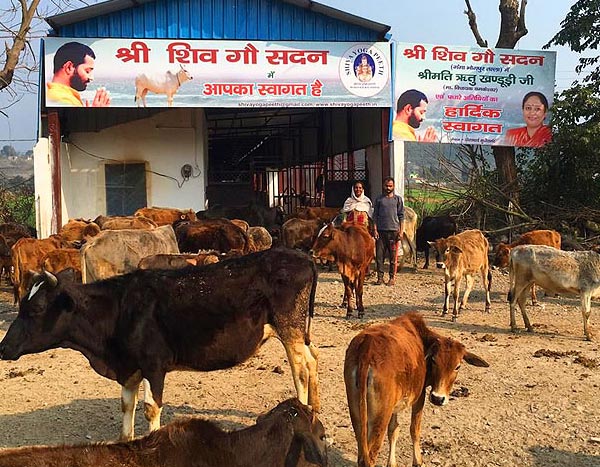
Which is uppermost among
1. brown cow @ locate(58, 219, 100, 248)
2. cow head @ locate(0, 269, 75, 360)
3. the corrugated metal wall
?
the corrugated metal wall

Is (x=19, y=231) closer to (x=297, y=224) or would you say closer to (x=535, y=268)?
(x=297, y=224)

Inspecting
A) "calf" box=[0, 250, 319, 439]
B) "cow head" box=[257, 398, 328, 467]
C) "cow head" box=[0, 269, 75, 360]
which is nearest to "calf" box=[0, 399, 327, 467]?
"cow head" box=[257, 398, 328, 467]

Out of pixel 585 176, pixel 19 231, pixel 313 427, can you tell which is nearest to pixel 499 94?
pixel 585 176

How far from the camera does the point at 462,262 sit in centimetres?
1235

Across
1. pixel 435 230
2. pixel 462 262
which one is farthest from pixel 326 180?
pixel 462 262

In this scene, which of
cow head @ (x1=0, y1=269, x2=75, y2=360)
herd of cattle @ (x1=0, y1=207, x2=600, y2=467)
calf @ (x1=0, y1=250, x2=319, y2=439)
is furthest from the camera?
calf @ (x1=0, y1=250, x2=319, y2=439)

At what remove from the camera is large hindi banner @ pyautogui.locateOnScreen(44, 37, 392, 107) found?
54.4ft

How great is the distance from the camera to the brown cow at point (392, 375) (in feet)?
17.4

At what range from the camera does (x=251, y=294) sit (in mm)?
6809

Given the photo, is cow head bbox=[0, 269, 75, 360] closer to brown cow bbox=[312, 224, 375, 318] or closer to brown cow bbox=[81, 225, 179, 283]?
brown cow bbox=[81, 225, 179, 283]

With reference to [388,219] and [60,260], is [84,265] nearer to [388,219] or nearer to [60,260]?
[60,260]

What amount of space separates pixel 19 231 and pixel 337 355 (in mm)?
10170

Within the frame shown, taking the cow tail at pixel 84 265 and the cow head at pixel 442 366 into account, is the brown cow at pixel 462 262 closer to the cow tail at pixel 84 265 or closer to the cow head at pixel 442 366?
the cow tail at pixel 84 265

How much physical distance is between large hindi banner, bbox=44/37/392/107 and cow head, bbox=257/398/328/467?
13727mm
